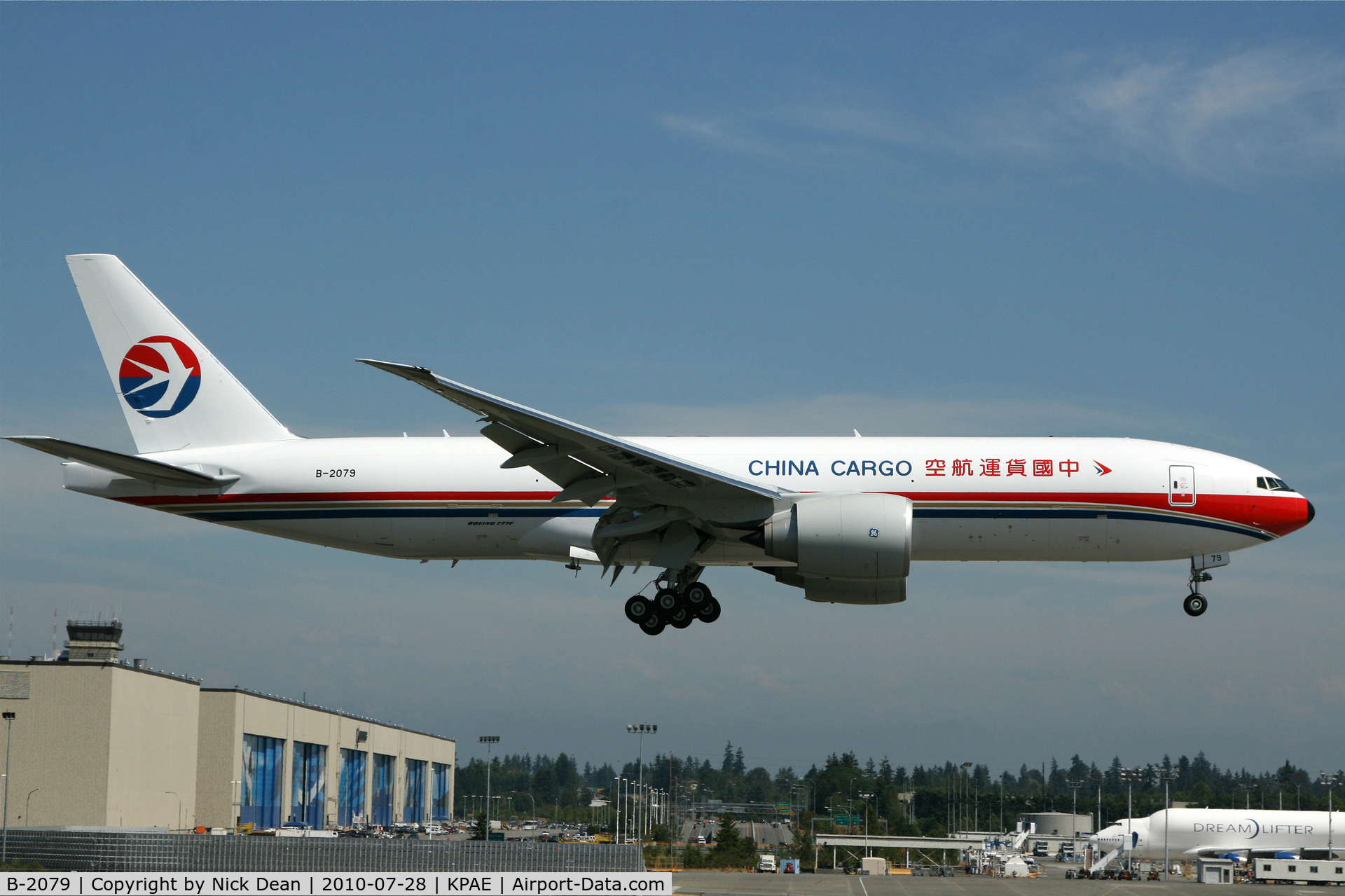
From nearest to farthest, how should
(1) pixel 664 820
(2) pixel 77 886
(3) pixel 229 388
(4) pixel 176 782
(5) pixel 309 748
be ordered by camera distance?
(3) pixel 229 388
(2) pixel 77 886
(4) pixel 176 782
(5) pixel 309 748
(1) pixel 664 820

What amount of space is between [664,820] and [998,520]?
107 meters

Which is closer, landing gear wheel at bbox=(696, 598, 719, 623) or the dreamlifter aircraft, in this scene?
the dreamlifter aircraft

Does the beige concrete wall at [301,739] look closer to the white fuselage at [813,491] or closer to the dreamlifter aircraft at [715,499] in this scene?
the dreamlifter aircraft at [715,499]

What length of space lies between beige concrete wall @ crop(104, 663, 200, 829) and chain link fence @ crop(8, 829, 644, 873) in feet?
109

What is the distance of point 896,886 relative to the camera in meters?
59.5

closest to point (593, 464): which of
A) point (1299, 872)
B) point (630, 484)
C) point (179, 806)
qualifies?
point (630, 484)

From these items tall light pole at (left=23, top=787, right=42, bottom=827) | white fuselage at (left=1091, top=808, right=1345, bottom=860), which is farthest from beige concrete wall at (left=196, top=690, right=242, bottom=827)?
white fuselage at (left=1091, top=808, right=1345, bottom=860)

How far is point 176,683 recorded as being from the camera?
8900 cm

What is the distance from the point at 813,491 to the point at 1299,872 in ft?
172

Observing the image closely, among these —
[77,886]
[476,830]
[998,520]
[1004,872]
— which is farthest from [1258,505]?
[476,830]

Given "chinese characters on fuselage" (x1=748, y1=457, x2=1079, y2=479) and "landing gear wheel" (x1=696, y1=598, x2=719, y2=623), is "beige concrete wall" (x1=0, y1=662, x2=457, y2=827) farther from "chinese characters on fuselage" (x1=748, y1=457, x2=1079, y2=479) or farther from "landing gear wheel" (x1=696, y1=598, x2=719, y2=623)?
"chinese characters on fuselage" (x1=748, y1=457, x2=1079, y2=479)

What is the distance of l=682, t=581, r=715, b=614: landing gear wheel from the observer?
31625mm

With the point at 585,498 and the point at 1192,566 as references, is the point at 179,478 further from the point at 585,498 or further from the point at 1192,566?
the point at 1192,566
